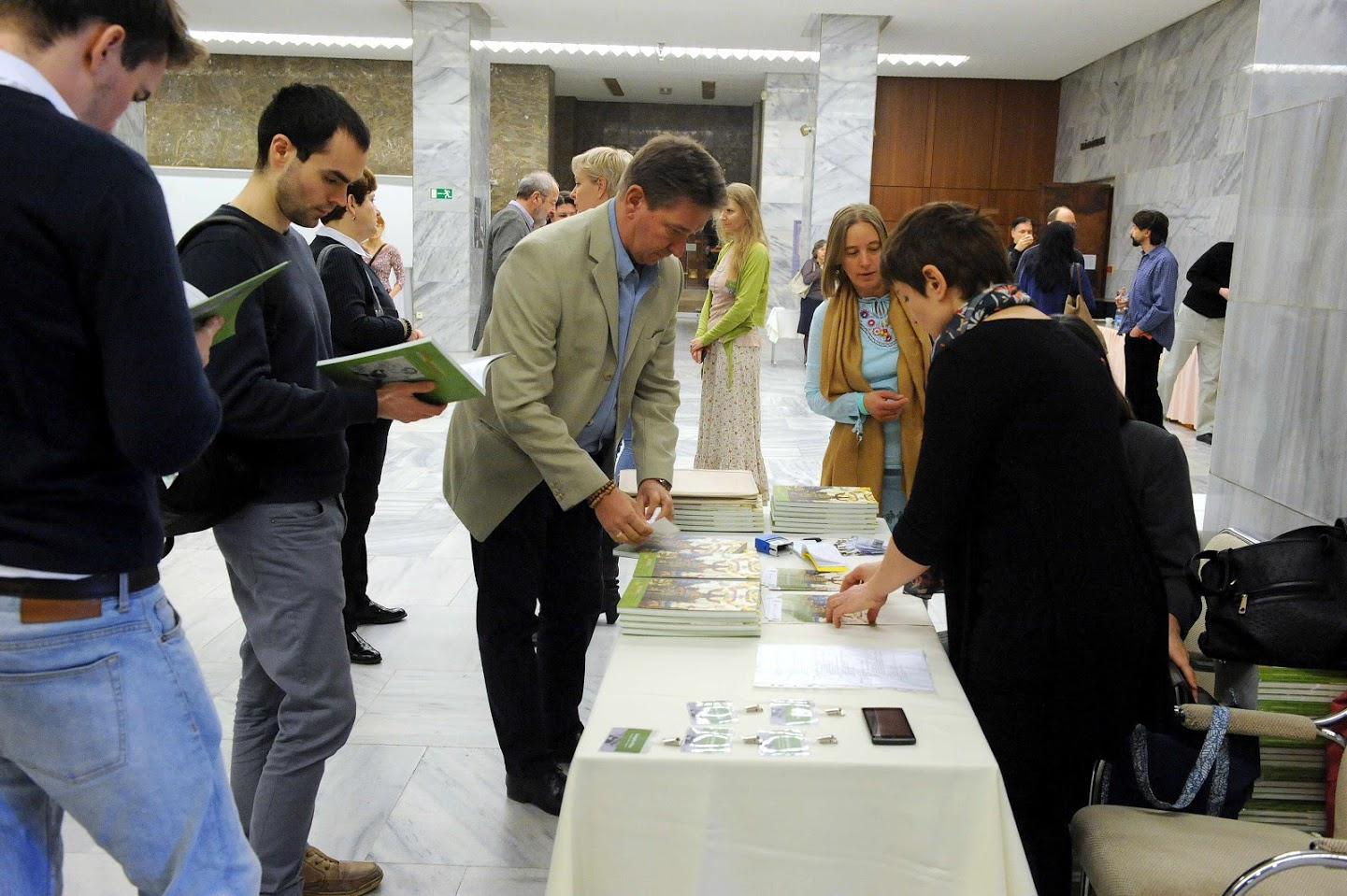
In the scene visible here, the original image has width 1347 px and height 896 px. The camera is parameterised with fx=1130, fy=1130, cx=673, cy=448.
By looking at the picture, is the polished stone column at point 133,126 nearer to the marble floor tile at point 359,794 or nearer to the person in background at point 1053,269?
the person in background at point 1053,269

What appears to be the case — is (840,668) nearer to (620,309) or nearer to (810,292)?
(620,309)

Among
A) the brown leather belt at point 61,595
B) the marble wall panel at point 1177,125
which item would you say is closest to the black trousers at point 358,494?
the brown leather belt at point 61,595

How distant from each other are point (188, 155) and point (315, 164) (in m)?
17.5

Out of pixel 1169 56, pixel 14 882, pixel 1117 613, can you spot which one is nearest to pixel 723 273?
pixel 1117 613

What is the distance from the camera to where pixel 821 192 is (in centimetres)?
1303

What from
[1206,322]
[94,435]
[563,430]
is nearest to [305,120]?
[563,430]

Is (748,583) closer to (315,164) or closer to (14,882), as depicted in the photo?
(315,164)

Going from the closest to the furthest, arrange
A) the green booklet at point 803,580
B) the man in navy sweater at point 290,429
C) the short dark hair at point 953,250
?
the man in navy sweater at point 290,429, the short dark hair at point 953,250, the green booklet at point 803,580

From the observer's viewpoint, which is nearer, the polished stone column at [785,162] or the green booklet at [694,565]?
the green booklet at [694,565]

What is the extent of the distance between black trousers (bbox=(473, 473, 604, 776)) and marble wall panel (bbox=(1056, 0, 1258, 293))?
1052cm

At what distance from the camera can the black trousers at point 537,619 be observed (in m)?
2.74

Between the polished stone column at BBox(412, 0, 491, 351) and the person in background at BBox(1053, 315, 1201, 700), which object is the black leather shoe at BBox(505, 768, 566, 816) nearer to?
the person in background at BBox(1053, 315, 1201, 700)

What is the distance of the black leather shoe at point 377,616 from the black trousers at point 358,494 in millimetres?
141

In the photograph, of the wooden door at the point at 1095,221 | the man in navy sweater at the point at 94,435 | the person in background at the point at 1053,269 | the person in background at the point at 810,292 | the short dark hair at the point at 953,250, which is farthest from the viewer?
the wooden door at the point at 1095,221
